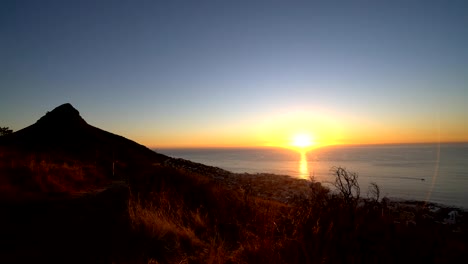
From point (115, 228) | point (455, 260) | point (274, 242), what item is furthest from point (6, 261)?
point (455, 260)

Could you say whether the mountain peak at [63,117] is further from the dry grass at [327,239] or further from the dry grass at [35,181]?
the dry grass at [327,239]

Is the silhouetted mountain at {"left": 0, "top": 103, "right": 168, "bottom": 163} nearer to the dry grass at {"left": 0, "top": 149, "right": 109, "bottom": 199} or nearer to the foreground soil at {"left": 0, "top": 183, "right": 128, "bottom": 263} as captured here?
the dry grass at {"left": 0, "top": 149, "right": 109, "bottom": 199}

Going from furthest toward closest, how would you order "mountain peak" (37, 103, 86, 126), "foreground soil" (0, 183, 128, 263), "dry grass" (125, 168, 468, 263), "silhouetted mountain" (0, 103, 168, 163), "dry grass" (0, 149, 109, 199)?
"mountain peak" (37, 103, 86, 126), "silhouetted mountain" (0, 103, 168, 163), "dry grass" (0, 149, 109, 199), "foreground soil" (0, 183, 128, 263), "dry grass" (125, 168, 468, 263)

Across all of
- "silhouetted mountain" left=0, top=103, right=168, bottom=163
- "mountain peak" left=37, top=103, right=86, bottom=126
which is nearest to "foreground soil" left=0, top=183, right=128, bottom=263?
"silhouetted mountain" left=0, top=103, right=168, bottom=163

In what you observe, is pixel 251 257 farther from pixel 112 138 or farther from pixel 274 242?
pixel 112 138

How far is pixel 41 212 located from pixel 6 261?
4.45m

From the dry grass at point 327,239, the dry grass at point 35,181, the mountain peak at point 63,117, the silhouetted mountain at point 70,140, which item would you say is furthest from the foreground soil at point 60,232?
the mountain peak at point 63,117

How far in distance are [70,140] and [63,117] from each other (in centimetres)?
1047

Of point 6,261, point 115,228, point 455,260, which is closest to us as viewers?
point 455,260

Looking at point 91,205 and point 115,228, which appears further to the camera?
point 91,205

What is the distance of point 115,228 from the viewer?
7.47m

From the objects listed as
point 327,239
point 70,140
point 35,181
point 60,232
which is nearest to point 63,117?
point 70,140

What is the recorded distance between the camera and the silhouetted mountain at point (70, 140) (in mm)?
42250

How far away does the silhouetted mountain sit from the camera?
42250 mm
